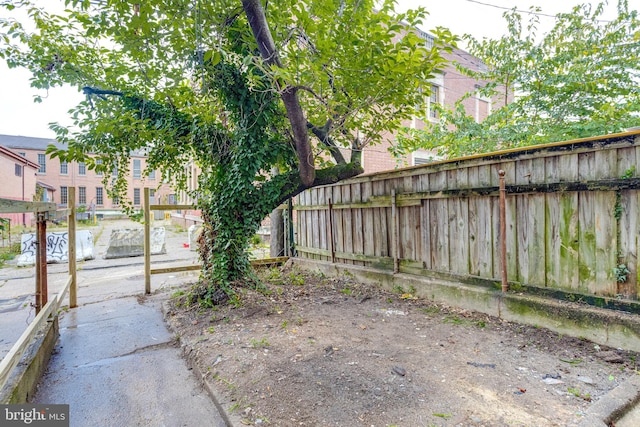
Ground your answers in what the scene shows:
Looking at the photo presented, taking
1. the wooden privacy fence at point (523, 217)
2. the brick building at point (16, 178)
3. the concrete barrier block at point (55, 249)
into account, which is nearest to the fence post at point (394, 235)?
the wooden privacy fence at point (523, 217)

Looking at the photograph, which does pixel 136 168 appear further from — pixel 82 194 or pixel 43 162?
pixel 43 162

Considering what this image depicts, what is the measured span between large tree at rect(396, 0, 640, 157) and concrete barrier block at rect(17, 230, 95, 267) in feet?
30.9

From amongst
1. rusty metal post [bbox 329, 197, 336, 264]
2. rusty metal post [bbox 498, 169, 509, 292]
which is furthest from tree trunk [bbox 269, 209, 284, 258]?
rusty metal post [bbox 498, 169, 509, 292]

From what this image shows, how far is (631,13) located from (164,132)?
26.0 ft

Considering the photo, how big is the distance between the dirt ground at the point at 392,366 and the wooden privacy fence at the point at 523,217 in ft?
2.04

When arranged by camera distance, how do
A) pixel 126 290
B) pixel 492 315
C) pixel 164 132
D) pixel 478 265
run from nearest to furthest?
pixel 492 315 → pixel 478 265 → pixel 164 132 → pixel 126 290

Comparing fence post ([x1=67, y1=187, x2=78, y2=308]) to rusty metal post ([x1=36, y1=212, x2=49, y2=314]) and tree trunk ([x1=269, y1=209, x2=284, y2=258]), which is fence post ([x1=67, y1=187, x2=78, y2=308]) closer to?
rusty metal post ([x1=36, y1=212, x2=49, y2=314])

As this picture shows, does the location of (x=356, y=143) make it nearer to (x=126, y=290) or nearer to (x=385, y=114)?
(x=385, y=114)

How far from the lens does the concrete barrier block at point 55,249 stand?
29.9 ft

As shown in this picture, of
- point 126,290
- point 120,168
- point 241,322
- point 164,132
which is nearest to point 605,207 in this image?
point 241,322

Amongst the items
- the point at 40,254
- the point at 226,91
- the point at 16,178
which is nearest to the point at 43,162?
the point at 16,178

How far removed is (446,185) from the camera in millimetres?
4410

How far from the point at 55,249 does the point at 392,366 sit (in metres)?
10.4

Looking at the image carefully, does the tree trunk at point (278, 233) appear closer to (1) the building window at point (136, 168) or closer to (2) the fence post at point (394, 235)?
(2) the fence post at point (394, 235)
